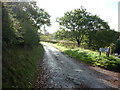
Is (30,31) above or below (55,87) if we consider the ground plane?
above

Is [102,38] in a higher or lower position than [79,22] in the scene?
lower

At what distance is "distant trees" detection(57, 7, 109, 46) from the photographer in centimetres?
3065

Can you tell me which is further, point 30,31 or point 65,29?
point 65,29

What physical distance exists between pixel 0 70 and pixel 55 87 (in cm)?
294

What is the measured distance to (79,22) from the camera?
3014 cm

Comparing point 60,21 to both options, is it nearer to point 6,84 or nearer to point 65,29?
point 65,29

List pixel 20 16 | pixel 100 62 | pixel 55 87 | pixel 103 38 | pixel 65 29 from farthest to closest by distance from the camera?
pixel 65 29 → pixel 103 38 → pixel 20 16 → pixel 100 62 → pixel 55 87

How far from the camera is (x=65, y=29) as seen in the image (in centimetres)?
3256

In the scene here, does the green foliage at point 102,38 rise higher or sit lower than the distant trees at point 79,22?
lower

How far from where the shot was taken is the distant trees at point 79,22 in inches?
1207

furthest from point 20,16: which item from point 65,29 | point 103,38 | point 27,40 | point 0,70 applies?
point 103,38

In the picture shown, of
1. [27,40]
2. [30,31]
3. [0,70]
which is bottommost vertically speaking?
[0,70]

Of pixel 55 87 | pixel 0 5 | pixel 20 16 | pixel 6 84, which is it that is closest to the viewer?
pixel 6 84

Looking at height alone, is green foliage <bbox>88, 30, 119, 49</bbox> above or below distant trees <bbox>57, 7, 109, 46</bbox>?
below
